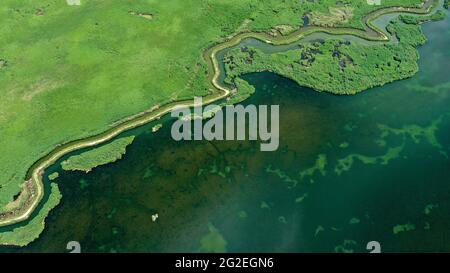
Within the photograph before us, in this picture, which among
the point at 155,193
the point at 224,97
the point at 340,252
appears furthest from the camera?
the point at 224,97

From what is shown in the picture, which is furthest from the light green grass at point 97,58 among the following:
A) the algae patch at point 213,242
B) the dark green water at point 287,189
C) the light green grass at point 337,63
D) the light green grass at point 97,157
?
the algae patch at point 213,242

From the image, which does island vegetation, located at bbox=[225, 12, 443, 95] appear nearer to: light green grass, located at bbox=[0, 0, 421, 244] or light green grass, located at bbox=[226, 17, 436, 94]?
light green grass, located at bbox=[226, 17, 436, 94]

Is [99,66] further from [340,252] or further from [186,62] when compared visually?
[340,252]

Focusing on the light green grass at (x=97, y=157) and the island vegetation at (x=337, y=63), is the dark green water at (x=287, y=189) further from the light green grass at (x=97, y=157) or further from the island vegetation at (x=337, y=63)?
the island vegetation at (x=337, y=63)

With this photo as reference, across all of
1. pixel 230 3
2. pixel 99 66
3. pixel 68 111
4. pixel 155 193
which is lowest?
pixel 155 193

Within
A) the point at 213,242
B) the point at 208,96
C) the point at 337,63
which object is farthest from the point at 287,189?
the point at 337,63

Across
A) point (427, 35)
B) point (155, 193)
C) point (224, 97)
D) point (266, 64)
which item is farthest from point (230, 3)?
point (155, 193)

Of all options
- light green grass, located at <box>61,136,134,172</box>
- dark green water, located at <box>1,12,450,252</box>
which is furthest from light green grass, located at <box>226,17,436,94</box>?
light green grass, located at <box>61,136,134,172</box>
